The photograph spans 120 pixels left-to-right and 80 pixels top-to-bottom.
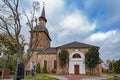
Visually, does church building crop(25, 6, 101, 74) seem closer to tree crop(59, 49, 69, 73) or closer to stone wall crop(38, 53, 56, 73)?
stone wall crop(38, 53, 56, 73)

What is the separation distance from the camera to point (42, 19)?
49.6 metres

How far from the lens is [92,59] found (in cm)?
3425

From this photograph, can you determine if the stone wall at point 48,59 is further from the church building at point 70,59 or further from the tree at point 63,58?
the tree at point 63,58

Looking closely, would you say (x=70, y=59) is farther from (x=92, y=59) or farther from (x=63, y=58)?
(x=92, y=59)

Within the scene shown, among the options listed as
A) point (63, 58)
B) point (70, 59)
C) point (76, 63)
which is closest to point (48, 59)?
point (63, 58)

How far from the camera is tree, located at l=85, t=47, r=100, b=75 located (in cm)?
3423

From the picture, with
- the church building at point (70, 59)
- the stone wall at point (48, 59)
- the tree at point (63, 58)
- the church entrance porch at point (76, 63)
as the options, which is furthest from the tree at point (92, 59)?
the stone wall at point (48, 59)

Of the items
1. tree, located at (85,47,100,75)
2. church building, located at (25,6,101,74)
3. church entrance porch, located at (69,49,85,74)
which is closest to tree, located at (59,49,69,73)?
church building, located at (25,6,101,74)

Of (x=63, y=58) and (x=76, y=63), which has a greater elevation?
(x=63, y=58)

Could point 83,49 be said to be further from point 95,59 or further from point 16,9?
point 16,9

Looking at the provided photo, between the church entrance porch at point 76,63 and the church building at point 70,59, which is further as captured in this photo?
the church building at point 70,59

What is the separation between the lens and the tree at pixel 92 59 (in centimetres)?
3423

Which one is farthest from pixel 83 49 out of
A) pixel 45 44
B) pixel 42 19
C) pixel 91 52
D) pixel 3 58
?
pixel 3 58

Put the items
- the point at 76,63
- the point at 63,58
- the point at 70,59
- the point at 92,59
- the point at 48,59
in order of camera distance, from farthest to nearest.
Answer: the point at 48,59, the point at 70,59, the point at 76,63, the point at 63,58, the point at 92,59
